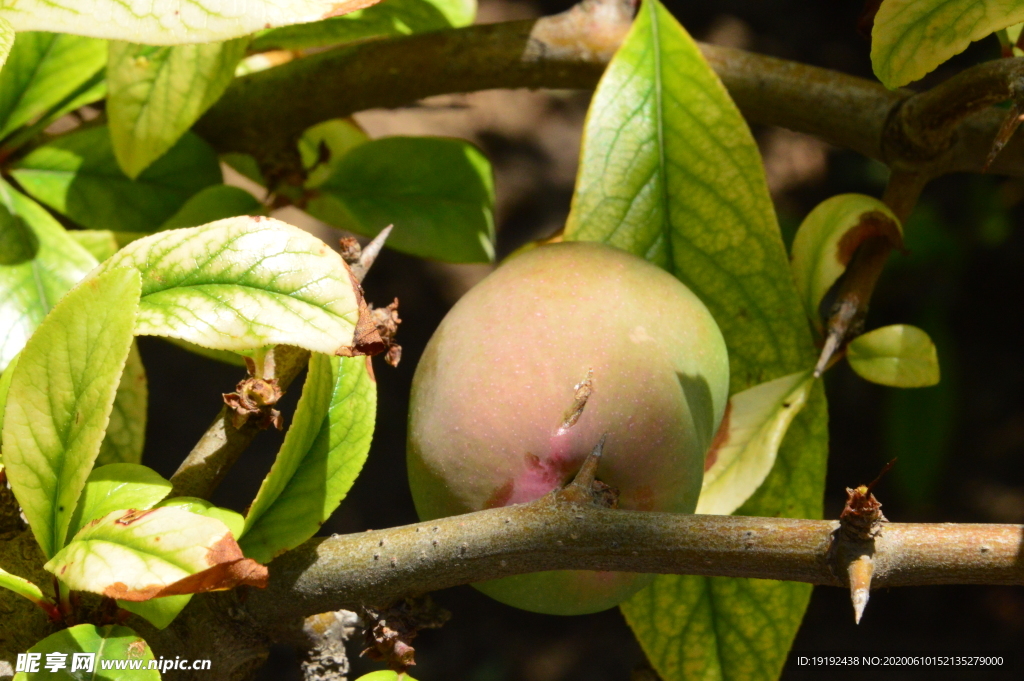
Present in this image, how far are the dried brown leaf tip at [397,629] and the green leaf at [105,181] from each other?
446mm

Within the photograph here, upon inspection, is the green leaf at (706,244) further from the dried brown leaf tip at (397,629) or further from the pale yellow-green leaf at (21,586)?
the pale yellow-green leaf at (21,586)

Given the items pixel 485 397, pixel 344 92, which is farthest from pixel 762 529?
pixel 344 92

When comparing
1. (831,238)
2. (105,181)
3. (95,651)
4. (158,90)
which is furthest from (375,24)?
(95,651)

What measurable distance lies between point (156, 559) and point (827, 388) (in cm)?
181

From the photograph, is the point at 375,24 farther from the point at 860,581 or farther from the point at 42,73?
the point at 860,581

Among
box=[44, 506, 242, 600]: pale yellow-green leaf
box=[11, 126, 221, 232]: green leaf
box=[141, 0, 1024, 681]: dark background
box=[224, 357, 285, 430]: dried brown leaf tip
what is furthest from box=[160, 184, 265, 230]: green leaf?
box=[141, 0, 1024, 681]: dark background

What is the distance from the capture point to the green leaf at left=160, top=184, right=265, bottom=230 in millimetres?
738

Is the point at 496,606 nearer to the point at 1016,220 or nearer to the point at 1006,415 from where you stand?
the point at 1006,415

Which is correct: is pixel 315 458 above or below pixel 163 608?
above

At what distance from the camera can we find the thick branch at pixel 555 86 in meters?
0.67

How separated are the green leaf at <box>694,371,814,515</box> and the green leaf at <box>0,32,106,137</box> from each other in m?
0.56

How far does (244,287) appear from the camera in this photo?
454 millimetres

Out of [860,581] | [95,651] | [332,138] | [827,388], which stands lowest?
[95,651]

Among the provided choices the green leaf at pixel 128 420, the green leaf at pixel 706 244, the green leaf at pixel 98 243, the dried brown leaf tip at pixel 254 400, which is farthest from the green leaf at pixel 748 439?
the green leaf at pixel 98 243
